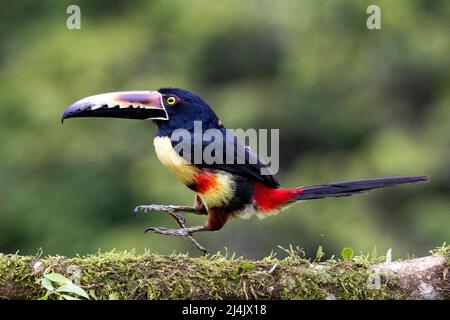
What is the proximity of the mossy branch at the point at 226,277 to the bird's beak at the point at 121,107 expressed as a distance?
1.17 meters

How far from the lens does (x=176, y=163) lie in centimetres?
524

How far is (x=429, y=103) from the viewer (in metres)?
13.2

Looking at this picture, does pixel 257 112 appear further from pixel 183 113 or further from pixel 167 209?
pixel 167 209

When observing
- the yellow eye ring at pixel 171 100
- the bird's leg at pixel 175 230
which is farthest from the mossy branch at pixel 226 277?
the yellow eye ring at pixel 171 100

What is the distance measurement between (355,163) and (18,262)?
847 cm

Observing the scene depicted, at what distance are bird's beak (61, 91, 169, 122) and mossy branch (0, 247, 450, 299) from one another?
117cm

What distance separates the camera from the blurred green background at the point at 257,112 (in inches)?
455

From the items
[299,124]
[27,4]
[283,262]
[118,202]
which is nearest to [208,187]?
[283,262]

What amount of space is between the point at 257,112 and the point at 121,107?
22.7ft

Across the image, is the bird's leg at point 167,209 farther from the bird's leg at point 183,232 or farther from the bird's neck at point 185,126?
the bird's neck at point 185,126

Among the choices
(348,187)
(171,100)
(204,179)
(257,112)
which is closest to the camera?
(204,179)

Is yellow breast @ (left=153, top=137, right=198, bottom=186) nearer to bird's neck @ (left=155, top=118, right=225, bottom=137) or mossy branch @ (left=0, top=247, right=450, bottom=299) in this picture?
bird's neck @ (left=155, top=118, right=225, bottom=137)

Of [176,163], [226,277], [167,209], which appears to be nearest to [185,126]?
[176,163]
